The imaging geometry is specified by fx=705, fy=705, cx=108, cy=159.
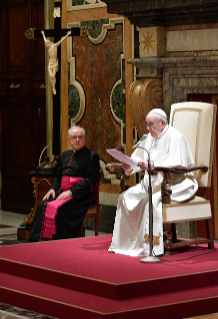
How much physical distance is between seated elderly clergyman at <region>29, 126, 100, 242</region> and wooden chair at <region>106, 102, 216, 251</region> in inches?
38.3

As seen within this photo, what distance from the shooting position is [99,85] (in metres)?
7.89

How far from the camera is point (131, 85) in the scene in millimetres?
6965

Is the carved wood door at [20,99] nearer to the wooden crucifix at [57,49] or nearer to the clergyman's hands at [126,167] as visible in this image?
the wooden crucifix at [57,49]

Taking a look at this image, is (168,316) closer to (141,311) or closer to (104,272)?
(141,311)

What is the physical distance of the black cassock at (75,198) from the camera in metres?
6.54

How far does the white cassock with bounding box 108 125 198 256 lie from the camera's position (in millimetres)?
5445

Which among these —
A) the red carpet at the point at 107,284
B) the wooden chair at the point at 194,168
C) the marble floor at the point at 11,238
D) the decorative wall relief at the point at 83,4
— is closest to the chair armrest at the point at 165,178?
the wooden chair at the point at 194,168

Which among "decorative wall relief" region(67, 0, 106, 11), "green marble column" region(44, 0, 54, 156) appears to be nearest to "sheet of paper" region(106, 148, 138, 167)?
"decorative wall relief" region(67, 0, 106, 11)

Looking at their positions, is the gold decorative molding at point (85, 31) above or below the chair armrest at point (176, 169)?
above

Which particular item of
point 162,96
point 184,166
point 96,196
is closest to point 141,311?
point 184,166

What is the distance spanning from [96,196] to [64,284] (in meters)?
1.96

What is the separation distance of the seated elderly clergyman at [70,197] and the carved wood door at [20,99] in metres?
2.56

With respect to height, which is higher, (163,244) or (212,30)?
(212,30)

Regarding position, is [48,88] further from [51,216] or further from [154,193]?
[154,193]
